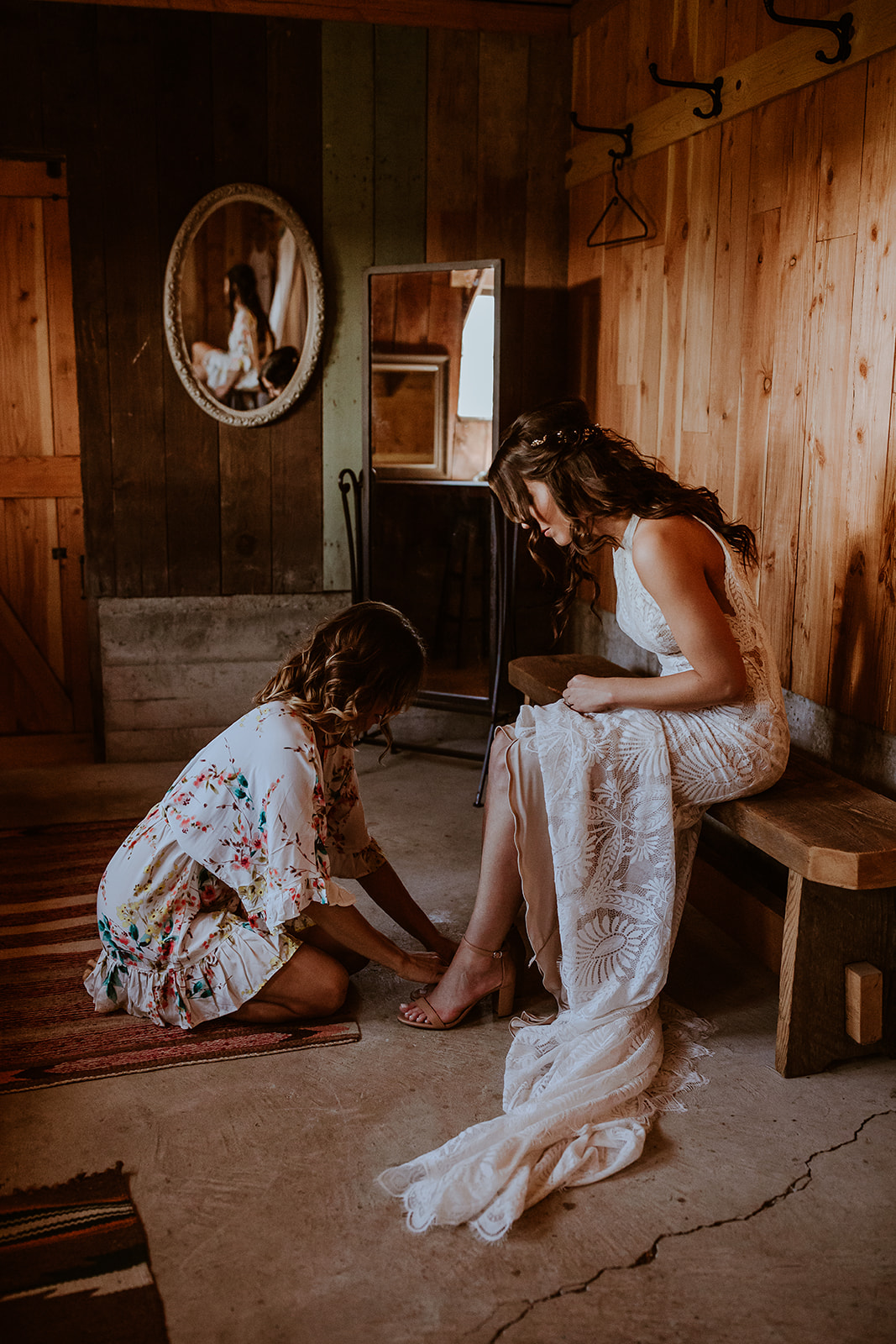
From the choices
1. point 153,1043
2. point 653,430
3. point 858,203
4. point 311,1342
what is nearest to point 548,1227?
point 311,1342

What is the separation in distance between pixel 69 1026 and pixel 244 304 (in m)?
2.63

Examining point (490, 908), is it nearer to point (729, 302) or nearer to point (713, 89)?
point (729, 302)

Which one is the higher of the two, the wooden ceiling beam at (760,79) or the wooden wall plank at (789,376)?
the wooden ceiling beam at (760,79)

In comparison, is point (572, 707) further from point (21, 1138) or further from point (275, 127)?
point (275, 127)

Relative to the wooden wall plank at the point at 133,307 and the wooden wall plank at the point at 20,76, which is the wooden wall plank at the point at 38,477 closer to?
the wooden wall plank at the point at 133,307

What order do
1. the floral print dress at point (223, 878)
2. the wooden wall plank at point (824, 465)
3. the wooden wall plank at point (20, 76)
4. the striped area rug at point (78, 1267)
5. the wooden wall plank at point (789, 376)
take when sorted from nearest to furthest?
the striped area rug at point (78, 1267), the floral print dress at point (223, 878), the wooden wall plank at point (824, 465), the wooden wall plank at point (789, 376), the wooden wall plank at point (20, 76)

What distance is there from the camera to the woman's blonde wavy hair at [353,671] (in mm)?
2047

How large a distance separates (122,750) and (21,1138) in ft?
7.86

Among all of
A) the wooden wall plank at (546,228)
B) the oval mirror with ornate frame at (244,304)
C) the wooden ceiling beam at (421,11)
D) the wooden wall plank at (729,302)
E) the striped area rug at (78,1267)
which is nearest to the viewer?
the striped area rug at (78,1267)

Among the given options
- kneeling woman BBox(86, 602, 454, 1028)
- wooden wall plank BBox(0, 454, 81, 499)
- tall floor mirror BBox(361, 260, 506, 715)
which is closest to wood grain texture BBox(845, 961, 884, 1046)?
kneeling woman BBox(86, 602, 454, 1028)

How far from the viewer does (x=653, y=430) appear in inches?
132

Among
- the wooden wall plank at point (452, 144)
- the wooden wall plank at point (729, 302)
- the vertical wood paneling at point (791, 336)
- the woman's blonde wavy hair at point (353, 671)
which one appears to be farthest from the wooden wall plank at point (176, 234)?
the woman's blonde wavy hair at point (353, 671)

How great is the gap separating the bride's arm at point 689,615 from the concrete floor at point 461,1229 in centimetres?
67

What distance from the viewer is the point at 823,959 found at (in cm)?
204
